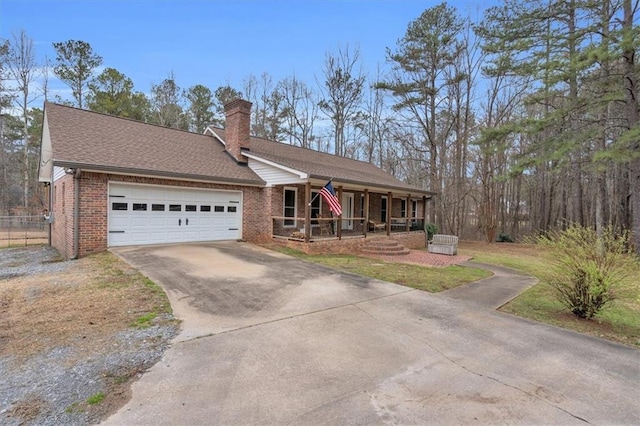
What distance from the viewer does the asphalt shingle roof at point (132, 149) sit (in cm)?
957

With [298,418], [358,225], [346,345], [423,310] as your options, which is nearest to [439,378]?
[346,345]

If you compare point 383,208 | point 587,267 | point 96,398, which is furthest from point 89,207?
point 383,208

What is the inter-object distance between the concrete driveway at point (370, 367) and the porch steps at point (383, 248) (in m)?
6.97

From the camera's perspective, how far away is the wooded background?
43.5ft

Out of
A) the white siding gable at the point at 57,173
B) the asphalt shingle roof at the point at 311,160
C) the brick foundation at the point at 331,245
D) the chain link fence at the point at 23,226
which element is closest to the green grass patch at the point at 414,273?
the brick foundation at the point at 331,245

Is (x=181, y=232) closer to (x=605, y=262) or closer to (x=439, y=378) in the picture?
(x=439, y=378)

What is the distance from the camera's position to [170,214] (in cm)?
1109

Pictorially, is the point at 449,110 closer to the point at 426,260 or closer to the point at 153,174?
the point at 426,260

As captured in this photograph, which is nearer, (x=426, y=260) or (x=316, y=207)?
(x=426, y=260)

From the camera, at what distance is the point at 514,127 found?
42.7 feet

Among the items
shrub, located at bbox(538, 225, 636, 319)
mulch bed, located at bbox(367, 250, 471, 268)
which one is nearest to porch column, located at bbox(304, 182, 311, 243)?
mulch bed, located at bbox(367, 250, 471, 268)

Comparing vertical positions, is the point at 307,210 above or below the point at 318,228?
above

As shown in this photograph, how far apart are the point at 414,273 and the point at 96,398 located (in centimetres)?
787

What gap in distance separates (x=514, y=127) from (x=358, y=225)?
28.1 ft
